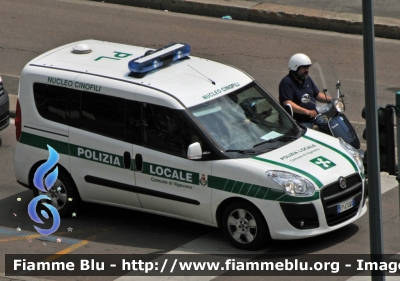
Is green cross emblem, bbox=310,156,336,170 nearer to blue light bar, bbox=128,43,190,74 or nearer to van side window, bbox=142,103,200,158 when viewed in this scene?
van side window, bbox=142,103,200,158

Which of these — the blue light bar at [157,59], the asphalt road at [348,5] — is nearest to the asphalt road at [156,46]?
the asphalt road at [348,5]

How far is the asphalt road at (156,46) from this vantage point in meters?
9.96

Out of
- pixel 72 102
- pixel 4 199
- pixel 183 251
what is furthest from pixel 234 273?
pixel 4 199

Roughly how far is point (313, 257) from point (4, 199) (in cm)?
418

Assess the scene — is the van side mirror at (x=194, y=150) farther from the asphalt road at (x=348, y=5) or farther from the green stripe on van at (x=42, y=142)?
the asphalt road at (x=348, y=5)

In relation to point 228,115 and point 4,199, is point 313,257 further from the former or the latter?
point 4,199

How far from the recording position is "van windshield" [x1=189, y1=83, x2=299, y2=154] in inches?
387

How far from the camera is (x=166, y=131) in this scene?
9898 mm

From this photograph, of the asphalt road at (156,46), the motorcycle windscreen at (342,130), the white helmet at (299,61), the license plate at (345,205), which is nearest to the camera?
the license plate at (345,205)

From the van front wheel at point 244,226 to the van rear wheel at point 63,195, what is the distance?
1.99 m

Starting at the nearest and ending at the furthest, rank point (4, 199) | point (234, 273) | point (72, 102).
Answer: point (234, 273)
point (72, 102)
point (4, 199)

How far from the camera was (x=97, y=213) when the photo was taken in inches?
433

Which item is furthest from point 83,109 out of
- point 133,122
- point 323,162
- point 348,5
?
point 348,5

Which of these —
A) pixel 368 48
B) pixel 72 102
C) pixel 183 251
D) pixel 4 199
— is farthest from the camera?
pixel 4 199
